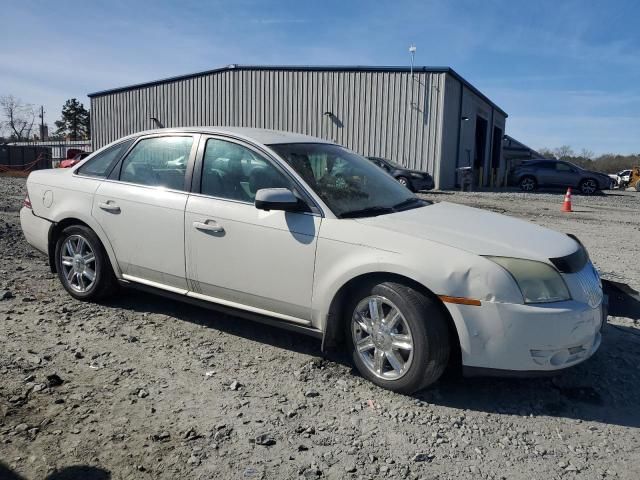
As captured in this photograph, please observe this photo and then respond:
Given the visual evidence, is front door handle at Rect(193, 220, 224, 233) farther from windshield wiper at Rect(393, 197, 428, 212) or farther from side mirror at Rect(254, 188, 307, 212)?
windshield wiper at Rect(393, 197, 428, 212)

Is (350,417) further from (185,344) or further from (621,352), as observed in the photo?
(621,352)

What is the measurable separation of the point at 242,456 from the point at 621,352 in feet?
9.91

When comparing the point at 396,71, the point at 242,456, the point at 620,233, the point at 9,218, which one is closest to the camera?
the point at 242,456

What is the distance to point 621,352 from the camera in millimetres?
4156

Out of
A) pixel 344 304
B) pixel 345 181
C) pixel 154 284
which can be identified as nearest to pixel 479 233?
pixel 344 304

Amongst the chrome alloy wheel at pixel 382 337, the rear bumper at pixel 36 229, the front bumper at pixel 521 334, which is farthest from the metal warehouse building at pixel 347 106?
the front bumper at pixel 521 334

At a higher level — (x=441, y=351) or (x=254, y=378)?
(x=441, y=351)

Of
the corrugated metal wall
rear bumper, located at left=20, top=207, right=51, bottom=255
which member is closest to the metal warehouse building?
the corrugated metal wall

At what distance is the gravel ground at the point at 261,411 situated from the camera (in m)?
2.69

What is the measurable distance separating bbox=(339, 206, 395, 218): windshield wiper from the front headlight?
2.92 ft

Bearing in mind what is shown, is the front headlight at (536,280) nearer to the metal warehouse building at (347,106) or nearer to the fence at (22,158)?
the metal warehouse building at (347,106)

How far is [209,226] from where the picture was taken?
3.99 m

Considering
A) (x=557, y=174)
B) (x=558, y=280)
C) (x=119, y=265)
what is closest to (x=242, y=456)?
(x=558, y=280)

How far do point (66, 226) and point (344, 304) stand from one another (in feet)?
9.34
